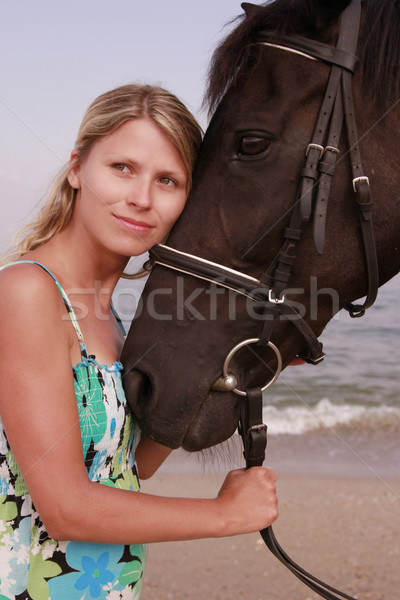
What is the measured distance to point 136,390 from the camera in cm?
151

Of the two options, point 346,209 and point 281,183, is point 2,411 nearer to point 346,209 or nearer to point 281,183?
point 281,183

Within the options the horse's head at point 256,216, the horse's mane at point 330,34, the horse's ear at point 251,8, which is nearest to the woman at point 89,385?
the horse's head at point 256,216

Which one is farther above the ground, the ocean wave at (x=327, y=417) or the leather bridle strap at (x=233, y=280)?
the leather bridle strap at (x=233, y=280)

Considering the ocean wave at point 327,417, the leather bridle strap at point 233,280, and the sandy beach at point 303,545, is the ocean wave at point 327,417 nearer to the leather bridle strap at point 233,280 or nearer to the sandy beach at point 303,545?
the sandy beach at point 303,545

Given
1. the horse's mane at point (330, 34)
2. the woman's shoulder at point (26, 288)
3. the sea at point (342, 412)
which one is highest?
the horse's mane at point (330, 34)

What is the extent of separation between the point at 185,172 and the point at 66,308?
52 centimetres

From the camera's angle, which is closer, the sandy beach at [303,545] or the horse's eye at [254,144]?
the horse's eye at [254,144]

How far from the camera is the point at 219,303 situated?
159 centimetres

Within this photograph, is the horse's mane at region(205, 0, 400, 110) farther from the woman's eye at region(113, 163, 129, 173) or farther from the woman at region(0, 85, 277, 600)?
the woman's eye at region(113, 163, 129, 173)

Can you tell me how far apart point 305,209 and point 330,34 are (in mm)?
533

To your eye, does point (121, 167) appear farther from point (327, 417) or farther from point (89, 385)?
point (327, 417)

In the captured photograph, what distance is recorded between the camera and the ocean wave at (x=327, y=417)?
628 centimetres

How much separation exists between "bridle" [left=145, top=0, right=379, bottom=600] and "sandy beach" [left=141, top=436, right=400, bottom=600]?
1344 millimetres

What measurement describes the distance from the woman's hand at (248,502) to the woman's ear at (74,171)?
93cm
